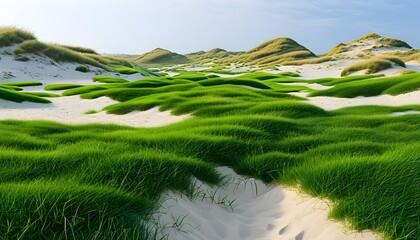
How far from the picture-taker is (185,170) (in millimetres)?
5914

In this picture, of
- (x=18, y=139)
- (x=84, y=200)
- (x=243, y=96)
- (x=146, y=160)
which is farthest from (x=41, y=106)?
(x=84, y=200)

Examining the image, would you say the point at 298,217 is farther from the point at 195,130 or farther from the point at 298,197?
the point at 195,130

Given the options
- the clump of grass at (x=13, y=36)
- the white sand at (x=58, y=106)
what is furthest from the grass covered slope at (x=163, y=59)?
the white sand at (x=58, y=106)

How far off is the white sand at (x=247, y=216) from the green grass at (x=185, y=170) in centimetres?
16

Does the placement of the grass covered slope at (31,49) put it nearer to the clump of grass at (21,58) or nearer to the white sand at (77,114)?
the clump of grass at (21,58)

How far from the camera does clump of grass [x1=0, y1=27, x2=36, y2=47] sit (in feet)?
151

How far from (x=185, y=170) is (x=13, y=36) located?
48.2 meters

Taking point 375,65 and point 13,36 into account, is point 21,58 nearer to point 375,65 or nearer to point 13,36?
point 13,36

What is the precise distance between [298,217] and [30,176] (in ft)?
10.8

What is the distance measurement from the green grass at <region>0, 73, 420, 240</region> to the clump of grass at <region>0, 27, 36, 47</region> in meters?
40.9

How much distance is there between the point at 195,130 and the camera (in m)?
8.58

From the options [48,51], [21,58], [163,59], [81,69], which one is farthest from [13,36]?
[163,59]

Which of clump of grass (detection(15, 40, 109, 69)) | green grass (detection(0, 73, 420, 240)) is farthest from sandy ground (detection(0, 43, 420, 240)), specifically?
clump of grass (detection(15, 40, 109, 69))

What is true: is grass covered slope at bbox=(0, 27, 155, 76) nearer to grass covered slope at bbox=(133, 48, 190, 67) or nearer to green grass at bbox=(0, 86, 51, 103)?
green grass at bbox=(0, 86, 51, 103)
